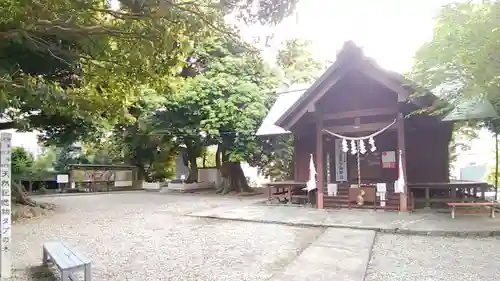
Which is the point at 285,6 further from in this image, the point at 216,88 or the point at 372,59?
the point at 216,88

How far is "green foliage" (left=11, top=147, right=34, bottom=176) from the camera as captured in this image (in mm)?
20828

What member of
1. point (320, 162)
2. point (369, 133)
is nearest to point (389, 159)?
point (369, 133)

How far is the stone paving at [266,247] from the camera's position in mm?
5352

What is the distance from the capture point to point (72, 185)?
22375mm

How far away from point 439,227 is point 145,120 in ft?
53.4

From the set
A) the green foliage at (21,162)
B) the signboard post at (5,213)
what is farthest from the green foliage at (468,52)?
the green foliage at (21,162)

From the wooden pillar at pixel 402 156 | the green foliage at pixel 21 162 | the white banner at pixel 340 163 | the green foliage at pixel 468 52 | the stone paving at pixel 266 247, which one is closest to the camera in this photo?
the green foliage at pixel 468 52

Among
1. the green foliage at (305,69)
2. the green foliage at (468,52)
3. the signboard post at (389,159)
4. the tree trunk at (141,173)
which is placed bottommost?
the tree trunk at (141,173)

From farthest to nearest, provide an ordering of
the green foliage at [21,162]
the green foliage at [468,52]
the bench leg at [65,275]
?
the green foliage at [21,162]
the bench leg at [65,275]
the green foliage at [468,52]

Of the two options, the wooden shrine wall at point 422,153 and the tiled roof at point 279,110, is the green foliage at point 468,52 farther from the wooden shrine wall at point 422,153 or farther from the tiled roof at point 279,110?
the tiled roof at point 279,110

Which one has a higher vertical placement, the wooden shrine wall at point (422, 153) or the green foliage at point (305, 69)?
the green foliage at point (305, 69)

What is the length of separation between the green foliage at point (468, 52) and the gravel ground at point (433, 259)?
2.51 m

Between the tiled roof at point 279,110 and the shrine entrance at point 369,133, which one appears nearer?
the shrine entrance at point 369,133

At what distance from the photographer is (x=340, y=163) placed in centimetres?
1421
